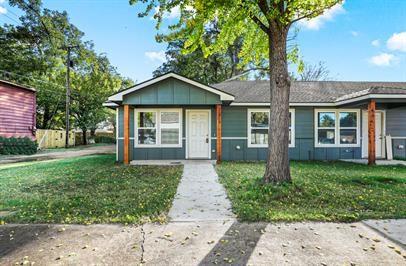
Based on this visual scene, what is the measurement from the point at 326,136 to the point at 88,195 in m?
10.6

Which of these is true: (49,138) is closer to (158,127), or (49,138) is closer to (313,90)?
(158,127)

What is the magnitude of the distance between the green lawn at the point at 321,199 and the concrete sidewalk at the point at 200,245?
365 millimetres

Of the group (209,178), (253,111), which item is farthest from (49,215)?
(253,111)

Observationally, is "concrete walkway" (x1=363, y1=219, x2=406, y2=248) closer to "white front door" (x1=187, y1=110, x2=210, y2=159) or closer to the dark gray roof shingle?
the dark gray roof shingle

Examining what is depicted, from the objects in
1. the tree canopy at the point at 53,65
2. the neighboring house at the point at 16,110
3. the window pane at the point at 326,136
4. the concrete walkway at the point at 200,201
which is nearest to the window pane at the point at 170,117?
the concrete walkway at the point at 200,201

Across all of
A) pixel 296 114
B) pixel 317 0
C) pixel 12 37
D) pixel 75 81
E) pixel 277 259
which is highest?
pixel 12 37

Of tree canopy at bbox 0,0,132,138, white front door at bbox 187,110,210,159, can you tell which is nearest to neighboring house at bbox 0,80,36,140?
tree canopy at bbox 0,0,132,138

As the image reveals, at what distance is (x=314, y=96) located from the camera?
40.4 ft

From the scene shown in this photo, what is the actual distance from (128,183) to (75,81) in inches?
1013

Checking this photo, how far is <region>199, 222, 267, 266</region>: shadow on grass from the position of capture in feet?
9.35

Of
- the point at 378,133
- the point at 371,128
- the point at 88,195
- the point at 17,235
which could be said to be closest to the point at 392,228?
the point at 17,235

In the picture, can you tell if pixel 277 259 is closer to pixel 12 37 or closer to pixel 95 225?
pixel 95 225

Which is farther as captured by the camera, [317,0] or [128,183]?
[128,183]

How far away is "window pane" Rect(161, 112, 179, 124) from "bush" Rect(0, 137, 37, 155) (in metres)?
10.2
